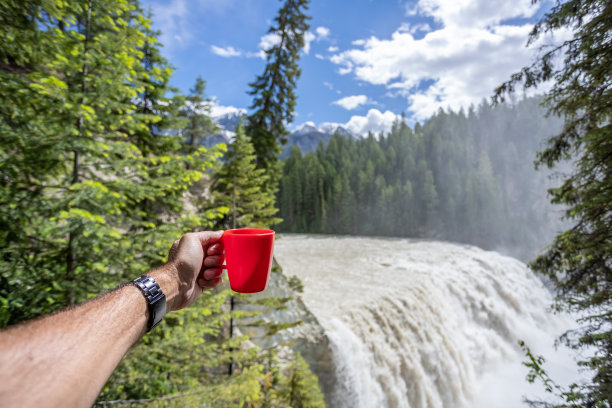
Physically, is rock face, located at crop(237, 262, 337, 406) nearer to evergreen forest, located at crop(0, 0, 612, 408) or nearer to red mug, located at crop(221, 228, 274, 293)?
evergreen forest, located at crop(0, 0, 612, 408)

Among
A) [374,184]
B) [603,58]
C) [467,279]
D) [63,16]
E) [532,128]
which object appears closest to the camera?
[603,58]

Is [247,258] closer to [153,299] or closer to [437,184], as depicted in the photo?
[153,299]

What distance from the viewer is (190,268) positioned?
5.07 ft

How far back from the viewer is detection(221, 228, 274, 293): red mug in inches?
56.6

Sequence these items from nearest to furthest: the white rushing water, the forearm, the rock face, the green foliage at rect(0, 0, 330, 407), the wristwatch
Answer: the forearm
the wristwatch
the green foliage at rect(0, 0, 330, 407)
the rock face
the white rushing water

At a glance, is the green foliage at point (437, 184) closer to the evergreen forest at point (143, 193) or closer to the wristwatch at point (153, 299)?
the evergreen forest at point (143, 193)

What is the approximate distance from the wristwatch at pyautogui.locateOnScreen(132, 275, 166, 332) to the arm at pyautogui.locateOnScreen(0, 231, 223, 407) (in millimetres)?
23

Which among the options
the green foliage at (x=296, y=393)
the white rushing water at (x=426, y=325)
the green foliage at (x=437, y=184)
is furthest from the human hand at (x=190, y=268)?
the green foliage at (x=437, y=184)

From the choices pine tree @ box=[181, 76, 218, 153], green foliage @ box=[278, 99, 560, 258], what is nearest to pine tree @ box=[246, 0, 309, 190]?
pine tree @ box=[181, 76, 218, 153]

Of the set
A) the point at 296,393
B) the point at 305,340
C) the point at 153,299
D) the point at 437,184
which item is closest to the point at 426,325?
the point at 305,340

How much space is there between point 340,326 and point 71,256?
855 centimetres

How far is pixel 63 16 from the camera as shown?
3621mm

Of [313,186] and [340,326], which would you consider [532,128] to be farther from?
[340,326]

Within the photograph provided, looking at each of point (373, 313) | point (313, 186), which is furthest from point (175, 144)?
point (313, 186)
